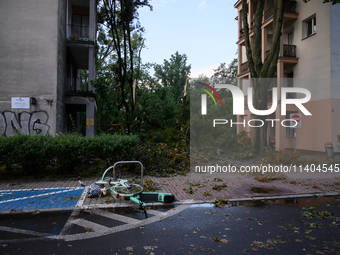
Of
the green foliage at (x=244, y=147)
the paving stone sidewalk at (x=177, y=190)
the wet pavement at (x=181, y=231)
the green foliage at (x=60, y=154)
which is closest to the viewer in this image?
the wet pavement at (x=181, y=231)

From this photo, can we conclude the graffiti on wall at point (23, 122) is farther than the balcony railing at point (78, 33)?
No

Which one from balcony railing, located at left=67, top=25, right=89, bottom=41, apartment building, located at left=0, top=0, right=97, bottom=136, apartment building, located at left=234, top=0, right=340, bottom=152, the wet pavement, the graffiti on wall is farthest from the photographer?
balcony railing, located at left=67, top=25, right=89, bottom=41

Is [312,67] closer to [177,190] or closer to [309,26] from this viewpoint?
[309,26]

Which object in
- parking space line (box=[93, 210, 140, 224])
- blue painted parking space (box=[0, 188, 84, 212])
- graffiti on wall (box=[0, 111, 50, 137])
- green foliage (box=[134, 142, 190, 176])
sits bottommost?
parking space line (box=[93, 210, 140, 224])

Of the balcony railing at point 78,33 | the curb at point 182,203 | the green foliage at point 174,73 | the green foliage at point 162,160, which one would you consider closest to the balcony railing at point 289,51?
the green foliage at point 162,160

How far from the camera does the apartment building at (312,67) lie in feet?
56.0

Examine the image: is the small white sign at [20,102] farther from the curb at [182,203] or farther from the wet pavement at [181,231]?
the wet pavement at [181,231]

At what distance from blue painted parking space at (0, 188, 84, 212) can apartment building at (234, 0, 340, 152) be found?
12121 millimetres

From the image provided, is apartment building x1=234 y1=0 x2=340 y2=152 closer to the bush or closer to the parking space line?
the bush

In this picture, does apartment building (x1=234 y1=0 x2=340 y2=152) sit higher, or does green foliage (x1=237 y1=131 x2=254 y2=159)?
apartment building (x1=234 y1=0 x2=340 y2=152)

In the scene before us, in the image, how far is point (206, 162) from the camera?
12.5m

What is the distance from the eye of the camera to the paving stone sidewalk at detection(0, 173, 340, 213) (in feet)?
20.9

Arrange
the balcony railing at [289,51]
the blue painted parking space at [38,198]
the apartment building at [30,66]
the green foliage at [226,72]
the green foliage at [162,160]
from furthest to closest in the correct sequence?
the green foliage at [226,72] < the balcony railing at [289,51] < the apartment building at [30,66] < the green foliage at [162,160] < the blue painted parking space at [38,198]

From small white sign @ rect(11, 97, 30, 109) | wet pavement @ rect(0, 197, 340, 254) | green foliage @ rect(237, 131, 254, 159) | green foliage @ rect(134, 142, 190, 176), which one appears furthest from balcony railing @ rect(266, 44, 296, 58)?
small white sign @ rect(11, 97, 30, 109)
